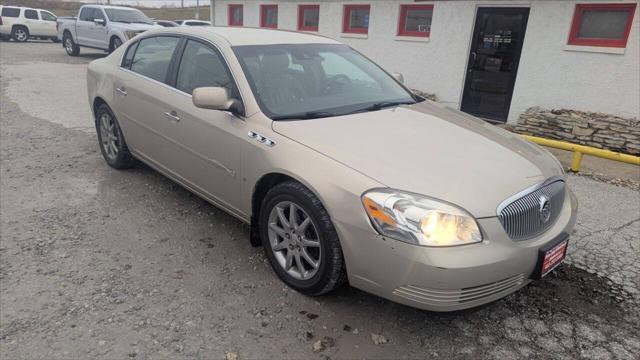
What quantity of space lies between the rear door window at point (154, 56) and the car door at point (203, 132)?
21 cm

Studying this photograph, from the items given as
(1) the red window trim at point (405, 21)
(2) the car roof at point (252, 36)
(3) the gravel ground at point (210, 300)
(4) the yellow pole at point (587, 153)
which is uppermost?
(1) the red window trim at point (405, 21)

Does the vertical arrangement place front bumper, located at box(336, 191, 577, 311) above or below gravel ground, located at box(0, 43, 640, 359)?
above

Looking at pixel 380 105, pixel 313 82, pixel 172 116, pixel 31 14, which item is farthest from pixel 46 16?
pixel 380 105

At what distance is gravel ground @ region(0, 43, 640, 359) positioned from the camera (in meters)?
2.62

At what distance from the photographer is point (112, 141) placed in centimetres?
511

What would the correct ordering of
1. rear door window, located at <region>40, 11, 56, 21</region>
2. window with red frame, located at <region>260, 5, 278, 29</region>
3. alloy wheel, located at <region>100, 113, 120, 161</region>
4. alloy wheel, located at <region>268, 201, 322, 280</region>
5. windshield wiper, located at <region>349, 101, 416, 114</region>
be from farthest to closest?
1. rear door window, located at <region>40, 11, 56, 21</region>
2. window with red frame, located at <region>260, 5, 278, 29</region>
3. alloy wheel, located at <region>100, 113, 120, 161</region>
4. windshield wiper, located at <region>349, 101, 416, 114</region>
5. alloy wheel, located at <region>268, 201, 322, 280</region>

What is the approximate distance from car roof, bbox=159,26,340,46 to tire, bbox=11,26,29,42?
24.5 m

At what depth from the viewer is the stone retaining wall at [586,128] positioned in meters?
7.08

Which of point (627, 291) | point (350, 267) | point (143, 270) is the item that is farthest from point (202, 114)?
point (627, 291)

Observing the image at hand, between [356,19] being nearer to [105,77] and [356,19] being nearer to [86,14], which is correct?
[105,77]

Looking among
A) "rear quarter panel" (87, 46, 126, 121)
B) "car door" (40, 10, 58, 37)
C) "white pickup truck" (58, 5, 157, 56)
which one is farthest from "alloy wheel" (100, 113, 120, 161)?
"car door" (40, 10, 58, 37)

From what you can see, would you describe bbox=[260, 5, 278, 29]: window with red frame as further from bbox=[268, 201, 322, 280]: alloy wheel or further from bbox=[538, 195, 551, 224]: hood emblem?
bbox=[538, 195, 551, 224]: hood emblem

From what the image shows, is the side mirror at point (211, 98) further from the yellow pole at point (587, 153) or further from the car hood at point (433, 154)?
the yellow pole at point (587, 153)

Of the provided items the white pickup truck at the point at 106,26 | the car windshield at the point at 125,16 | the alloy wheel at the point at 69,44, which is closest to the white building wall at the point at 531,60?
the white pickup truck at the point at 106,26
